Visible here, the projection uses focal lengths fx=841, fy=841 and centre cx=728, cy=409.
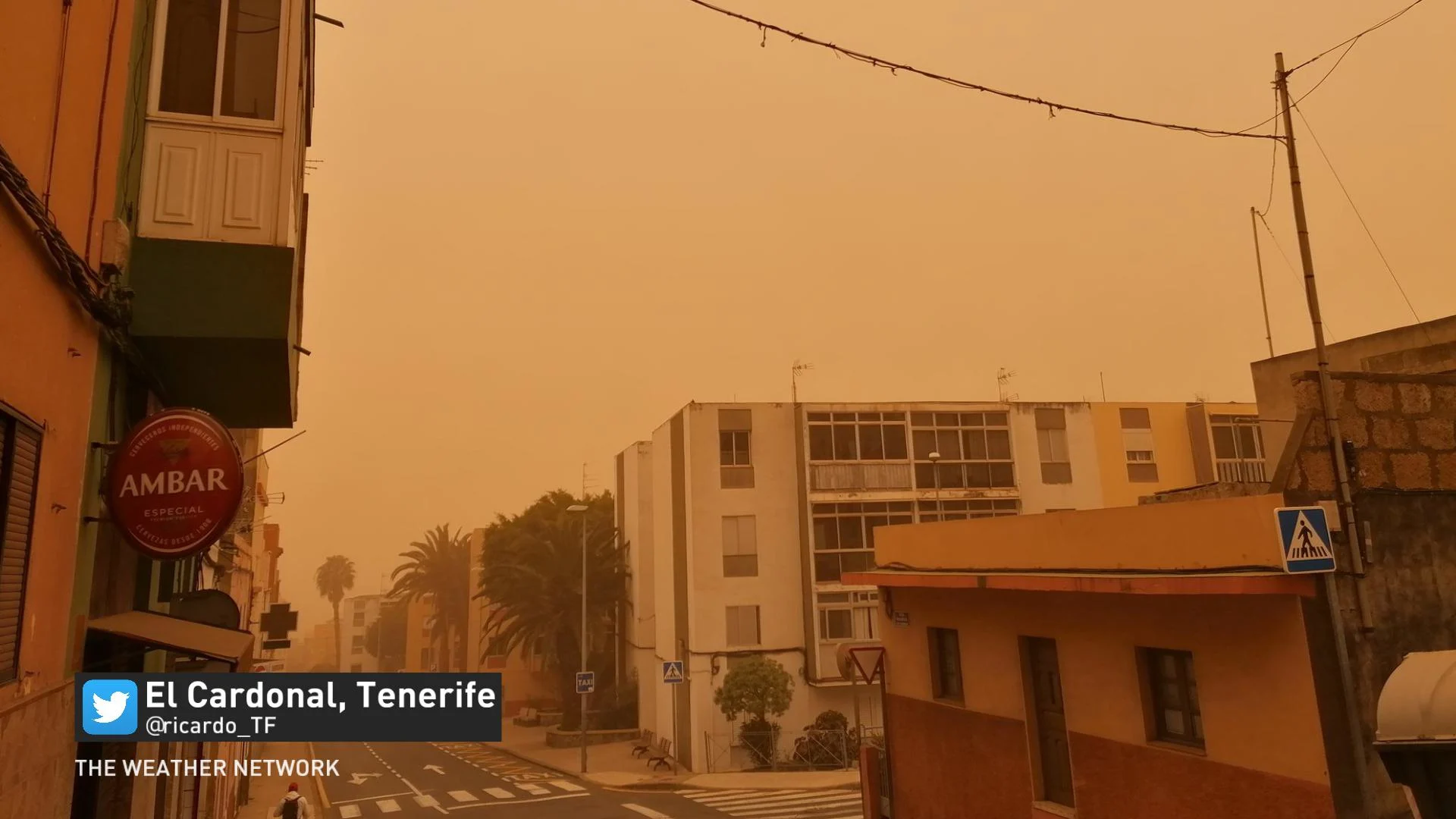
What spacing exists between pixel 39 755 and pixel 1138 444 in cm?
3956

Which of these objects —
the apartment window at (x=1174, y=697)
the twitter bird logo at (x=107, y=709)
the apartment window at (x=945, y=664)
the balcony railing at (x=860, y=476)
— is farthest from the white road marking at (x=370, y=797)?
the apartment window at (x=1174, y=697)

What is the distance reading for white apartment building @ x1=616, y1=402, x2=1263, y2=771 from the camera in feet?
109

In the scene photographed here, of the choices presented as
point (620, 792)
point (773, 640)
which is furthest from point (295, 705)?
point (773, 640)

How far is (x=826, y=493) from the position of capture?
34.2 meters

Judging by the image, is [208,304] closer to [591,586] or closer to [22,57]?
[22,57]

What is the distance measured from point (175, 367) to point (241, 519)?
16.0 m

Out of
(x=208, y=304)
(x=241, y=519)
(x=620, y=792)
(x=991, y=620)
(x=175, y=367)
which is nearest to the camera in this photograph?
(x=208, y=304)

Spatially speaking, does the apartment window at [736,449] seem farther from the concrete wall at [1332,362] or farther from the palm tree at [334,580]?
the palm tree at [334,580]

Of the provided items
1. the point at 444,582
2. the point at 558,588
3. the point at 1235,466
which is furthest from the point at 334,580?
the point at 1235,466

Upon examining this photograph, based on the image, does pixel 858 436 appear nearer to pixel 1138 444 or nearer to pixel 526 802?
pixel 1138 444

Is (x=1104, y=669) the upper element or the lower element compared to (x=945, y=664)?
upper

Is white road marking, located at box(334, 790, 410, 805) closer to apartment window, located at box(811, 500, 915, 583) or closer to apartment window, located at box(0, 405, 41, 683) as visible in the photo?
apartment window, located at box(811, 500, 915, 583)

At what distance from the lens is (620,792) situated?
27766mm

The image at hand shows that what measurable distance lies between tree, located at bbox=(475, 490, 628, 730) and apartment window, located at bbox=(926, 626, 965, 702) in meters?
32.2
